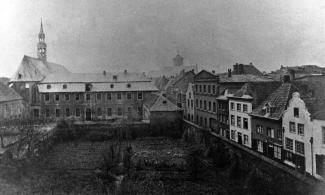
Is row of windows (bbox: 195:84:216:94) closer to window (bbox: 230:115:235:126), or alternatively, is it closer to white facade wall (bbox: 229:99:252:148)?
white facade wall (bbox: 229:99:252:148)

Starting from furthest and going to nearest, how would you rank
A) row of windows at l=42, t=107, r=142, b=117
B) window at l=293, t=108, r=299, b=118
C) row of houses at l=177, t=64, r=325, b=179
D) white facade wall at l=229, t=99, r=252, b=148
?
row of windows at l=42, t=107, r=142, b=117 → white facade wall at l=229, t=99, r=252, b=148 → window at l=293, t=108, r=299, b=118 → row of houses at l=177, t=64, r=325, b=179

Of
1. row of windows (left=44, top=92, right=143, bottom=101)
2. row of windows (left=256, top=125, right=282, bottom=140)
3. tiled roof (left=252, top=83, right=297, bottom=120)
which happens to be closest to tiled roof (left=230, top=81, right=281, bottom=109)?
tiled roof (left=252, top=83, right=297, bottom=120)

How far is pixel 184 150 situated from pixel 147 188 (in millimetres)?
14278

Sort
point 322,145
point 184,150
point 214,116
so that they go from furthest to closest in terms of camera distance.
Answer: point 214,116 → point 184,150 → point 322,145

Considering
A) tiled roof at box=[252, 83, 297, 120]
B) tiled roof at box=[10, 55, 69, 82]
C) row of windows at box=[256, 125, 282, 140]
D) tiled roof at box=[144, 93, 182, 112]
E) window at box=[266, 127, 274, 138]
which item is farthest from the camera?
tiled roof at box=[10, 55, 69, 82]

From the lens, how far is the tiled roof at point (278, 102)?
25.7 metres

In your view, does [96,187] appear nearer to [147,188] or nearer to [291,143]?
[147,188]

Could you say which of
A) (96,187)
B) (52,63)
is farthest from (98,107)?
(96,187)

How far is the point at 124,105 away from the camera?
5422 cm

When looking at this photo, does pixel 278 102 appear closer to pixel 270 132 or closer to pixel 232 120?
pixel 270 132

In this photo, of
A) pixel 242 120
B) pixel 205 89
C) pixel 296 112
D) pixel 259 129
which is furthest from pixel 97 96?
pixel 296 112

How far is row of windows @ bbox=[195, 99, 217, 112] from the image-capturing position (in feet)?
133

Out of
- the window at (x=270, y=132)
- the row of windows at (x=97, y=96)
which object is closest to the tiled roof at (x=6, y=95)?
the row of windows at (x=97, y=96)

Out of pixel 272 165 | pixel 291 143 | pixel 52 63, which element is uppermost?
pixel 52 63
